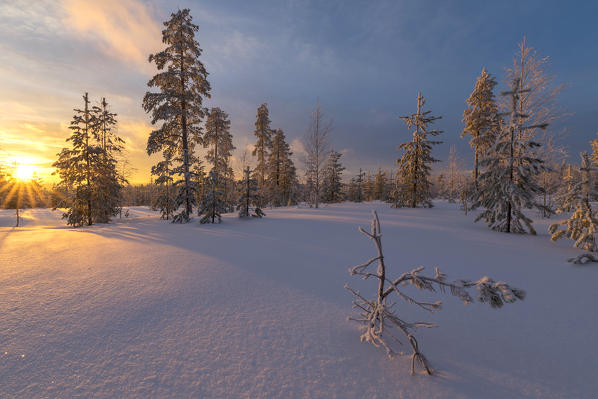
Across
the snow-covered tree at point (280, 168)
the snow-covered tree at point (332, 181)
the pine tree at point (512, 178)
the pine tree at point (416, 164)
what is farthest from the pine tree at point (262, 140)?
the pine tree at point (512, 178)

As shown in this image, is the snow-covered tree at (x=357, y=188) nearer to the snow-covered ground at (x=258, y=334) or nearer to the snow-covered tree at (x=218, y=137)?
the snow-covered tree at (x=218, y=137)

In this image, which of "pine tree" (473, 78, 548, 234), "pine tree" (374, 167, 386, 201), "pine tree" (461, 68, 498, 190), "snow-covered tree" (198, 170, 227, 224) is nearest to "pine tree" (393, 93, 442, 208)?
"pine tree" (461, 68, 498, 190)

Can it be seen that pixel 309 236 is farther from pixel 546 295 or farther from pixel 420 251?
pixel 546 295

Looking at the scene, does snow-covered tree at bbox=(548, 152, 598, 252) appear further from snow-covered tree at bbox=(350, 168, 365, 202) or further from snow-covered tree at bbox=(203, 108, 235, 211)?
snow-covered tree at bbox=(350, 168, 365, 202)

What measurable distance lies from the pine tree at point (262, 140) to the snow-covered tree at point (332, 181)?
10.1m

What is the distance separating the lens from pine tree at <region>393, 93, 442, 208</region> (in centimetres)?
2039

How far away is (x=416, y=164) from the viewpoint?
2075 cm

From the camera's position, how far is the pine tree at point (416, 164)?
20.4 m

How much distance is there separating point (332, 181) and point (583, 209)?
102 ft

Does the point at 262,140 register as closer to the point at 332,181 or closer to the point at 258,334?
the point at 332,181

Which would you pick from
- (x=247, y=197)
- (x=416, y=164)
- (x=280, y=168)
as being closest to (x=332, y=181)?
(x=280, y=168)

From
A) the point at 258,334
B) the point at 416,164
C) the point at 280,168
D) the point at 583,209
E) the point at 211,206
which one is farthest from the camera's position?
the point at 280,168

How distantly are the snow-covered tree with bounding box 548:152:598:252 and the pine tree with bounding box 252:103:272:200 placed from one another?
27.4 metres

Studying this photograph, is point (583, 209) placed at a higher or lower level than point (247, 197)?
lower
